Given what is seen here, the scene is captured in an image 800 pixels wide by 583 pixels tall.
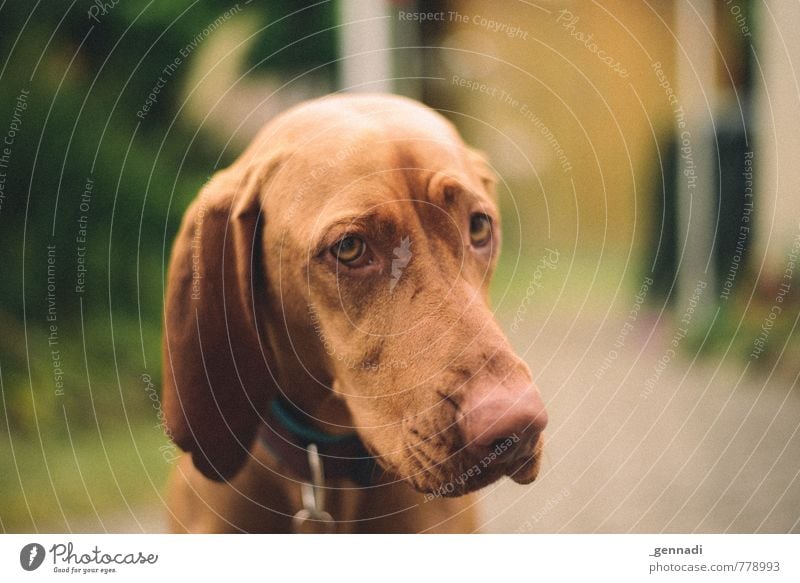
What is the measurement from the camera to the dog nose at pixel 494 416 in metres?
1.17

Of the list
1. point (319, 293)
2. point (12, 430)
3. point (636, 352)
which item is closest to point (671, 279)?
point (636, 352)

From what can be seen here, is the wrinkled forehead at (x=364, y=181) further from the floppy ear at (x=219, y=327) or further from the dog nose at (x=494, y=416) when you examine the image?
the dog nose at (x=494, y=416)

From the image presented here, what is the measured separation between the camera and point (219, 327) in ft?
4.23

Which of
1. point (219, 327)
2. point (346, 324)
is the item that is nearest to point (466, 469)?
point (346, 324)

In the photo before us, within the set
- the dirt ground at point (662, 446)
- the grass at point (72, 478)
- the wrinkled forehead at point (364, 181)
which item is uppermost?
the wrinkled forehead at point (364, 181)

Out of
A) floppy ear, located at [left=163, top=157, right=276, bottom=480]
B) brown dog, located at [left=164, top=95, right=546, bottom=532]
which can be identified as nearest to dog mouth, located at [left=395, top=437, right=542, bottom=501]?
brown dog, located at [left=164, top=95, right=546, bottom=532]

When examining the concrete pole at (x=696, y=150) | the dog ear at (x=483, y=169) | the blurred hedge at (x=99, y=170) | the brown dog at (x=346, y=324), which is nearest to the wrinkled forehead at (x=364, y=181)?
the brown dog at (x=346, y=324)

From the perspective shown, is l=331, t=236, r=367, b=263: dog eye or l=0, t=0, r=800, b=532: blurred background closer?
l=331, t=236, r=367, b=263: dog eye

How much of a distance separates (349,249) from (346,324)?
0.11m

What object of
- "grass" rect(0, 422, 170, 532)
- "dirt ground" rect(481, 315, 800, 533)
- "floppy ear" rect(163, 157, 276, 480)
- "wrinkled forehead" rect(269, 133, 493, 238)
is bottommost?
"dirt ground" rect(481, 315, 800, 533)

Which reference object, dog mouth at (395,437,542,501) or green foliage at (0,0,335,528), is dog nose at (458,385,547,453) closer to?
dog mouth at (395,437,542,501)

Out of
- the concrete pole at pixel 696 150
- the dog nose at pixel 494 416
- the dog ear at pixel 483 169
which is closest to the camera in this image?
the dog nose at pixel 494 416

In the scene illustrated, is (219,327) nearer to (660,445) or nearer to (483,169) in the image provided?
(483,169)

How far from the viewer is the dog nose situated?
117cm
